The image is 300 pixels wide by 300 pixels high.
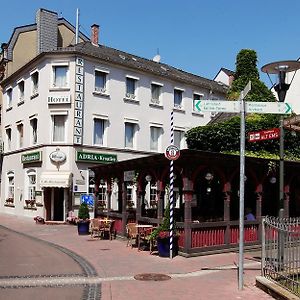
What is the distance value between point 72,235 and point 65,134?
9080 mm

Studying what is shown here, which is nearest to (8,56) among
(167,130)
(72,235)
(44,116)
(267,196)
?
(44,116)

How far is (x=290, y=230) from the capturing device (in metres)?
8.23

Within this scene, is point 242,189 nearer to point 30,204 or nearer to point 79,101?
point 79,101

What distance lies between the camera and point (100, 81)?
28562 mm

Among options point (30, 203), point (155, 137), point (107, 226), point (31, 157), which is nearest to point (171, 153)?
point (107, 226)

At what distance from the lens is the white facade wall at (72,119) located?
2686cm

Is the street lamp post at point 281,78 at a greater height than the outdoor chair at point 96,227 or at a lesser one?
greater

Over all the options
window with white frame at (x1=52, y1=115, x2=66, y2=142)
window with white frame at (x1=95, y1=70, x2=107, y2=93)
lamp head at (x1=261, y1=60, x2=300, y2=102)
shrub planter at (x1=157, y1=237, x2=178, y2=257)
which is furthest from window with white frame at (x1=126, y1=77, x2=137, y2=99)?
lamp head at (x1=261, y1=60, x2=300, y2=102)

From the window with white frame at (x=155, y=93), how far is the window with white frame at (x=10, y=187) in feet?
37.3

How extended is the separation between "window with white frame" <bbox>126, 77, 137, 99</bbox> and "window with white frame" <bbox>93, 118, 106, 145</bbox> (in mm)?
2767

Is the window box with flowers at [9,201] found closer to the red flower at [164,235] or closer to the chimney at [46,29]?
the chimney at [46,29]

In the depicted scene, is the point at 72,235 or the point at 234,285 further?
the point at 72,235

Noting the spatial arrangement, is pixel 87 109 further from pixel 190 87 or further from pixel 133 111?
pixel 190 87

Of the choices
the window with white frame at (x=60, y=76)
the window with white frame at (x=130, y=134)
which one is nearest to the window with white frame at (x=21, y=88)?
the window with white frame at (x=60, y=76)
